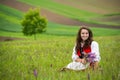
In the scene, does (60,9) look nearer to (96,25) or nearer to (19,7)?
(19,7)

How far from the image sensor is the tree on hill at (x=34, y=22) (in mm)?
14127

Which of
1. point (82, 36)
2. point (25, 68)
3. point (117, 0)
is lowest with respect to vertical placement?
point (25, 68)

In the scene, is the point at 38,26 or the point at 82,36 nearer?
the point at 82,36

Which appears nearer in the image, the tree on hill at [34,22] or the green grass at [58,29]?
the green grass at [58,29]

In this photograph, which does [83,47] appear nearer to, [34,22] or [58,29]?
[58,29]

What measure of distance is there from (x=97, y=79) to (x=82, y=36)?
0.70 m

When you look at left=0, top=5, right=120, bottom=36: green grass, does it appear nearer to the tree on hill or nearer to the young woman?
the tree on hill

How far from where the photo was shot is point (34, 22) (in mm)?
15070

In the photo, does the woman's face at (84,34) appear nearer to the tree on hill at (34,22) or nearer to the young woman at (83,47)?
the young woman at (83,47)

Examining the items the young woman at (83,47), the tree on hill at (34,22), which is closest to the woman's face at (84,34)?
the young woman at (83,47)

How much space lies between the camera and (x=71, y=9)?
1348 cm

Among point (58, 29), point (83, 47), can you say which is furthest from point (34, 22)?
point (83, 47)

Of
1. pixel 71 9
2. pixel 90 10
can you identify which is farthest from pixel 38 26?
pixel 90 10

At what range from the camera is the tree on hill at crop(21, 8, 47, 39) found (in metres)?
14.1
